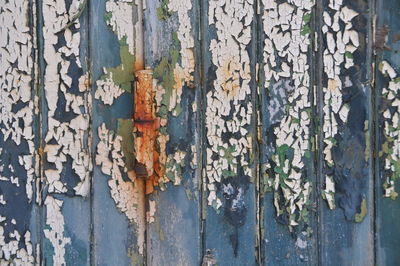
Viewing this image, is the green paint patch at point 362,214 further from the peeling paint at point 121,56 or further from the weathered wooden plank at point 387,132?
the peeling paint at point 121,56

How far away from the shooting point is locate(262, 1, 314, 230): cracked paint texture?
115 cm

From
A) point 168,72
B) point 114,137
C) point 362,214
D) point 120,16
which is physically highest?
point 120,16

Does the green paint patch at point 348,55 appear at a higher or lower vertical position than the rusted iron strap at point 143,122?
higher

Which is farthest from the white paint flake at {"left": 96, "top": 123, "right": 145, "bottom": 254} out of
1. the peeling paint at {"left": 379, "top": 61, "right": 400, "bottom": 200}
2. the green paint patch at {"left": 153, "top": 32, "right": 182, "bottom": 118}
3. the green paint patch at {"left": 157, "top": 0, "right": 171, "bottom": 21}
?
the peeling paint at {"left": 379, "top": 61, "right": 400, "bottom": 200}

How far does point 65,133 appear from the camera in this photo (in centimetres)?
118

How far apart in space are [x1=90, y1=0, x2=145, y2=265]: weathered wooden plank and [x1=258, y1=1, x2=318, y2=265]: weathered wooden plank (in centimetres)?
24

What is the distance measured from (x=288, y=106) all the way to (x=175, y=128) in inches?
8.4

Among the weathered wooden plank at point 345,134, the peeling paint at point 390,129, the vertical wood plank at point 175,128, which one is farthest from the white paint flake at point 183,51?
the peeling paint at point 390,129

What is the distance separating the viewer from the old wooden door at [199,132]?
1143 millimetres

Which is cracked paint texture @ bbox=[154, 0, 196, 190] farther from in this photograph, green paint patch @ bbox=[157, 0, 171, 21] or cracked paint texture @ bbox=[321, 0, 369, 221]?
cracked paint texture @ bbox=[321, 0, 369, 221]

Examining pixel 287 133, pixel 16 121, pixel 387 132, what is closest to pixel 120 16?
pixel 16 121

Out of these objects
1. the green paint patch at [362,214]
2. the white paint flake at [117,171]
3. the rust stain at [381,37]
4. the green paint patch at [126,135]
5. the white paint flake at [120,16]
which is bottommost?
the green paint patch at [362,214]

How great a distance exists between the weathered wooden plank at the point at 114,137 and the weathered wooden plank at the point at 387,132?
442 mm

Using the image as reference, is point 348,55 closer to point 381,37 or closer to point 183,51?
point 381,37
